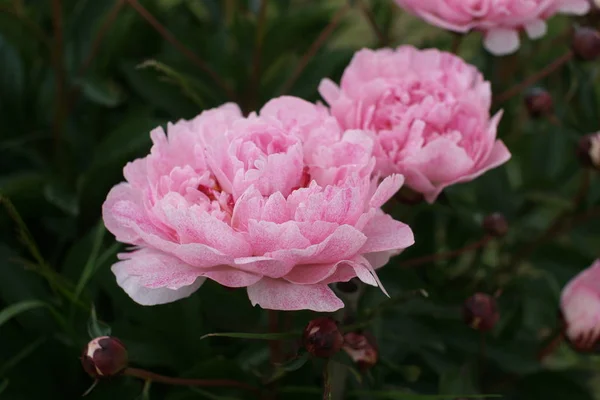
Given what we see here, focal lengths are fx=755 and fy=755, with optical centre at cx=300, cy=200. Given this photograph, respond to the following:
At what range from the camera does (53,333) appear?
510 mm

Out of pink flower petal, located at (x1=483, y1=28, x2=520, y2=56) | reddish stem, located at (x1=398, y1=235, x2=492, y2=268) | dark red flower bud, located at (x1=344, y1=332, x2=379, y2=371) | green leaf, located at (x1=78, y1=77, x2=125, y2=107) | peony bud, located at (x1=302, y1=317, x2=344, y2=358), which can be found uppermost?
pink flower petal, located at (x1=483, y1=28, x2=520, y2=56)

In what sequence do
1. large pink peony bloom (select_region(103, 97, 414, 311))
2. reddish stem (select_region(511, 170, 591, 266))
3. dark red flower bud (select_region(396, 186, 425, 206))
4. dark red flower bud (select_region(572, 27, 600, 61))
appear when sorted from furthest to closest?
reddish stem (select_region(511, 170, 591, 266)), dark red flower bud (select_region(572, 27, 600, 61)), dark red flower bud (select_region(396, 186, 425, 206)), large pink peony bloom (select_region(103, 97, 414, 311))

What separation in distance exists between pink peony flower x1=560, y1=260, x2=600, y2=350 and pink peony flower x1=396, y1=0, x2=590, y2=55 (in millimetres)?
157

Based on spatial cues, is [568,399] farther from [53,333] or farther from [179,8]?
[179,8]

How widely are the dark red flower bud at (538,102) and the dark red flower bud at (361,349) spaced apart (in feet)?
0.77

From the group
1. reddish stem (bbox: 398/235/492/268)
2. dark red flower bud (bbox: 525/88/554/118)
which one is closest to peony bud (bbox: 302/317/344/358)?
reddish stem (bbox: 398/235/492/268)

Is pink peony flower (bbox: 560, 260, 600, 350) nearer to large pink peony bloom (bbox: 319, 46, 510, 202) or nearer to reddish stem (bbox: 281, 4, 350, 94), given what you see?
large pink peony bloom (bbox: 319, 46, 510, 202)

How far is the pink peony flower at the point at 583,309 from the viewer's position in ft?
1.56

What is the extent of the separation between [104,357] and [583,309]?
1.00 feet

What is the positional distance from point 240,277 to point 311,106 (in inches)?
3.9

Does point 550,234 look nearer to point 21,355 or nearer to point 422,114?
point 422,114

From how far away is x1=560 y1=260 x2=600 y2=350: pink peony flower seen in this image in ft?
1.56

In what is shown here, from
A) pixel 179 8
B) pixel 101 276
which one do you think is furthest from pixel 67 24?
pixel 101 276

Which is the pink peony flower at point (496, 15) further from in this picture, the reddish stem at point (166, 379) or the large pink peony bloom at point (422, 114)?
the reddish stem at point (166, 379)
